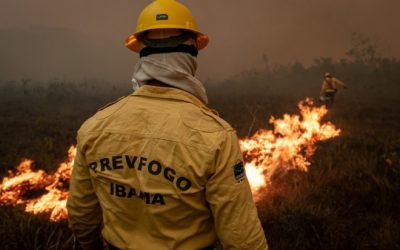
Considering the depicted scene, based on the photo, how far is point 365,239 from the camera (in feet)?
15.4

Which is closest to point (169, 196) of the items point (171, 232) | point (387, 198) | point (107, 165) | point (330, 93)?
point (171, 232)

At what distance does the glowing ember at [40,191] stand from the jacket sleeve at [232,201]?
11.6ft

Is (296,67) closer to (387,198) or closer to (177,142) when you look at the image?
(387,198)

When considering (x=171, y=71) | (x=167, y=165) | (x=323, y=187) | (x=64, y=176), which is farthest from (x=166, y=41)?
(x=64, y=176)

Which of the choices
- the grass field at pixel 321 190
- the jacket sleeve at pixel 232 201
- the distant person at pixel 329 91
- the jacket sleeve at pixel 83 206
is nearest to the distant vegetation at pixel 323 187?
the grass field at pixel 321 190

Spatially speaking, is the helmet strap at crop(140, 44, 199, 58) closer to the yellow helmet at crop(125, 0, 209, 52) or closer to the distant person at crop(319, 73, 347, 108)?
the yellow helmet at crop(125, 0, 209, 52)

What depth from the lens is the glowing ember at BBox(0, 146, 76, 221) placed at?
5.03 meters

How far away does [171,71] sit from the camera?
6.42 feet

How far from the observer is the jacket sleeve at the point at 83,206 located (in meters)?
2.13

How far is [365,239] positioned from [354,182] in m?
1.84

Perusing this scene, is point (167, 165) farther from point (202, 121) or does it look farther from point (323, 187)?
point (323, 187)

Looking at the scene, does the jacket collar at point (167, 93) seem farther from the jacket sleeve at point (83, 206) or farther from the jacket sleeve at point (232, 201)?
the jacket sleeve at point (83, 206)

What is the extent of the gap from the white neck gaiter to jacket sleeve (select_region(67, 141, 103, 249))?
58 centimetres

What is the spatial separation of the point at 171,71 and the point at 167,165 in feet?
1.73
